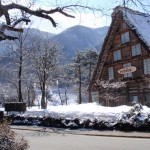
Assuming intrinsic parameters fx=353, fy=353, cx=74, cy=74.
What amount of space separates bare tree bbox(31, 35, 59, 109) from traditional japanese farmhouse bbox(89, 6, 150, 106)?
272 inches

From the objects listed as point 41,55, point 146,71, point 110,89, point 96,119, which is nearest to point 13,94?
point 41,55

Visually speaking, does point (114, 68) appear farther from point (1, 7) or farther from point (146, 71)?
point (1, 7)

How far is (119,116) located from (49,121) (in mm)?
7786

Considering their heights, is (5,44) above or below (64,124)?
above

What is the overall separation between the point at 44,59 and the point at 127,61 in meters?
13.0

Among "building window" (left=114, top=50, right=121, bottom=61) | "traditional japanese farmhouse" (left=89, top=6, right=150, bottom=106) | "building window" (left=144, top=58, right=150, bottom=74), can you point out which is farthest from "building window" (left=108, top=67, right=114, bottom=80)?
"building window" (left=144, top=58, right=150, bottom=74)

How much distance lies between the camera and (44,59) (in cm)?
4938

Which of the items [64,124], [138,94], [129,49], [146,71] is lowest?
[64,124]

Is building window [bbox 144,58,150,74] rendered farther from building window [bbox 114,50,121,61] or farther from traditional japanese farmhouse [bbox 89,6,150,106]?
building window [bbox 114,50,121,61]

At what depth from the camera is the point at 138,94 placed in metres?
40.1

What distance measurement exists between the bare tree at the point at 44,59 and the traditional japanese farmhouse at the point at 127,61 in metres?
6.90

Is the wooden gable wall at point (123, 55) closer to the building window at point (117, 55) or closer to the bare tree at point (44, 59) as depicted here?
A: the building window at point (117, 55)

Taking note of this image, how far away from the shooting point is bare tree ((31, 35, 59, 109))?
4911 centimetres

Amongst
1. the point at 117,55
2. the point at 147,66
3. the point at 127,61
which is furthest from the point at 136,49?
the point at 117,55
